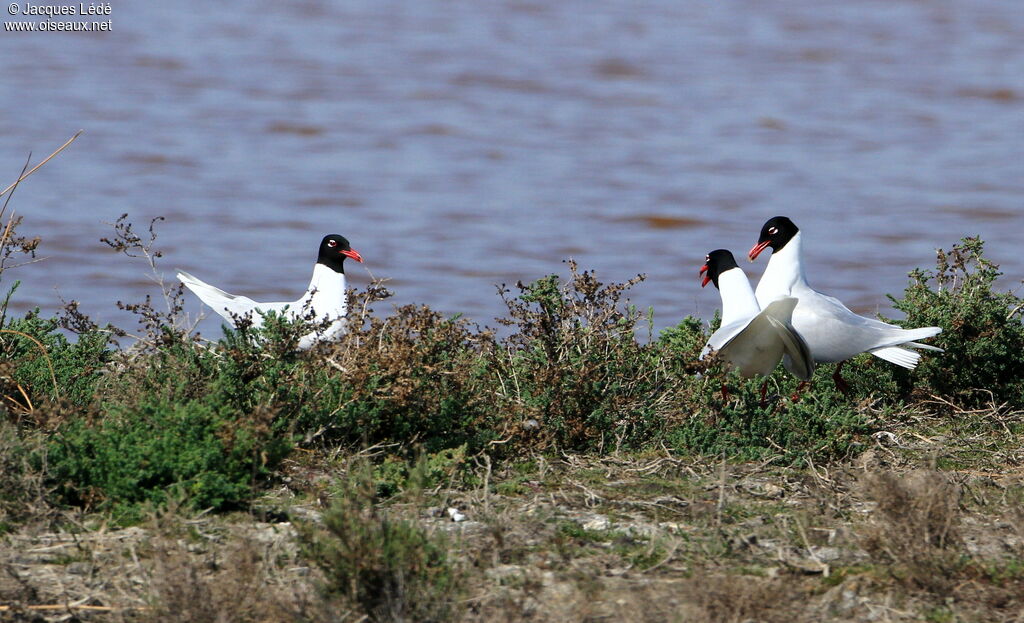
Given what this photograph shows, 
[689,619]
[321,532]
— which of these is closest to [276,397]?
[321,532]

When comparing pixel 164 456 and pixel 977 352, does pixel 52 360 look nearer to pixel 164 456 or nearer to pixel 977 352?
pixel 164 456

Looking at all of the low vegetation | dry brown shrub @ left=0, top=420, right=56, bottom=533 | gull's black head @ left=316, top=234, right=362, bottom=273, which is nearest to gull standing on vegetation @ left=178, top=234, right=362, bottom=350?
gull's black head @ left=316, top=234, right=362, bottom=273

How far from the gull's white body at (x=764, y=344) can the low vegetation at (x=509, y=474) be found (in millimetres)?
224

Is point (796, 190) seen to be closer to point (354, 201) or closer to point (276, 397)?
point (354, 201)

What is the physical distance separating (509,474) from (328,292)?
377 centimetres

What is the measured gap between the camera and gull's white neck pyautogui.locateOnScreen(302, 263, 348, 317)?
904cm

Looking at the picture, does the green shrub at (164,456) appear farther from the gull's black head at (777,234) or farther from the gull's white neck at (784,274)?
the gull's black head at (777,234)

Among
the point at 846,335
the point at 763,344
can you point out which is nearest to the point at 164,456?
the point at 763,344

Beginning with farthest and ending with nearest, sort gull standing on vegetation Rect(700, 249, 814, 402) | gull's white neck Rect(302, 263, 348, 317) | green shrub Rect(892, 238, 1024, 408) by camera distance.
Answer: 1. gull's white neck Rect(302, 263, 348, 317)
2. green shrub Rect(892, 238, 1024, 408)
3. gull standing on vegetation Rect(700, 249, 814, 402)

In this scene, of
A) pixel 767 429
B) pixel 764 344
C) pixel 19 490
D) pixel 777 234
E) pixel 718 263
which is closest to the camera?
pixel 19 490

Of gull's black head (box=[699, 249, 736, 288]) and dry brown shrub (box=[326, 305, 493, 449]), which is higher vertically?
gull's black head (box=[699, 249, 736, 288])

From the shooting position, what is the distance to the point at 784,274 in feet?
28.0

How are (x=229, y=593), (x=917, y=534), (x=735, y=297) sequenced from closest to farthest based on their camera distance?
(x=229, y=593) → (x=917, y=534) → (x=735, y=297)

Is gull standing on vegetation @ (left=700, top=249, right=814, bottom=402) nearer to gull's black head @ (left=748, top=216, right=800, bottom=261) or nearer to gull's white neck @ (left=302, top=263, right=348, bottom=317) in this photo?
gull's black head @ (left=748, top=216, right=800, bottom=261)
